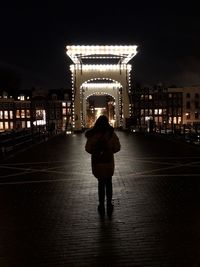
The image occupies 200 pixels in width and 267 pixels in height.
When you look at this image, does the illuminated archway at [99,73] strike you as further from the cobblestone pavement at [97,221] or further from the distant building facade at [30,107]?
the distant building facade at [30,107]

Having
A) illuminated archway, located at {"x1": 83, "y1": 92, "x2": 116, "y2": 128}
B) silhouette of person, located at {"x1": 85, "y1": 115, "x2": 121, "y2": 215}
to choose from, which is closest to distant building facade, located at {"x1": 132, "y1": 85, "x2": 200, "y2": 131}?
illuminated archway, located at {"x1": 83, "y1": 92, "x2": 116, "y2": 128}

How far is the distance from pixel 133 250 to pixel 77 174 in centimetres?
773

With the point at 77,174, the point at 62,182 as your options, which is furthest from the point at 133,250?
the point at 77,174

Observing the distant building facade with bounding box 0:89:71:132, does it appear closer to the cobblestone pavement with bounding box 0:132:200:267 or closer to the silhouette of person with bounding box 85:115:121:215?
the cobblestone pavement with bounding box 0:132:200:267

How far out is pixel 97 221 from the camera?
7.49 metres

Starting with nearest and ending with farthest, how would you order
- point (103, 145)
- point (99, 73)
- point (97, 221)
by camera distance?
point (97, 221) → point (103, 145) → point (99, 73)

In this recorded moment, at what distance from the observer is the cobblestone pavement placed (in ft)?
18.5

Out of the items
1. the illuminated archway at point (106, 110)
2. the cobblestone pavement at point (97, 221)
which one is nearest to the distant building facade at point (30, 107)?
the illuminated archway at point (106, 110)

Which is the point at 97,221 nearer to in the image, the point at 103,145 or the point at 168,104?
the point at 103,145

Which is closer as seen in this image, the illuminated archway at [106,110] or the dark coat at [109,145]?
the dark coat at [109,145]

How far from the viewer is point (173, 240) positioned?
624cm

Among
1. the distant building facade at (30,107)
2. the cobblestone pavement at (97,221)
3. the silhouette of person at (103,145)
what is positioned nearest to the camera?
the cobblestone pavement at (97,221)

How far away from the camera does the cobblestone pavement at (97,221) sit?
563cm

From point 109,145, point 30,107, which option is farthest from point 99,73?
point 30,107
